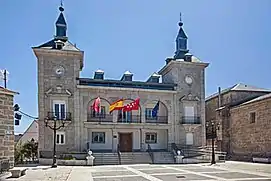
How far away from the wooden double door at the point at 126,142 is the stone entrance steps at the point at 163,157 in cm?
324

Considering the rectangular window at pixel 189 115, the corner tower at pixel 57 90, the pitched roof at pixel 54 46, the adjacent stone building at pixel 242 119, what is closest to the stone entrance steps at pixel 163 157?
the rectangular window at pixel 189 115

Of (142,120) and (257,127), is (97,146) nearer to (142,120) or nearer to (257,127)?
(142,120)

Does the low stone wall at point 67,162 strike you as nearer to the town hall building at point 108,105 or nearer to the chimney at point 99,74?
the town hall building at point 108,105

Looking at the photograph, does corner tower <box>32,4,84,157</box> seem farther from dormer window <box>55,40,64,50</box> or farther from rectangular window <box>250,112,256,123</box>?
rectangular window <box>250,112,256,123</box>

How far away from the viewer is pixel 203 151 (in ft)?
96.0

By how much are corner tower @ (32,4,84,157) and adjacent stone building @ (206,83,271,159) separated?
14.6 m

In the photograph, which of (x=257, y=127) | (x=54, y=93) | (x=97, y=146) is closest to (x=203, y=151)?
(x=257, y=127)

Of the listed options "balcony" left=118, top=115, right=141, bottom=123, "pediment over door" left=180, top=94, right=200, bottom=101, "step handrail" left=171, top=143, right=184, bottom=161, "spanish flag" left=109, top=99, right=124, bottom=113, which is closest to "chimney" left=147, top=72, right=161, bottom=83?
"pediment over door" left=180, top=94, right=200, bottom=101

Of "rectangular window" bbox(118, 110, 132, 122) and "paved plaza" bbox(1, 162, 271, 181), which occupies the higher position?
"rectangular window" bbox(118, 110, 132, 122)

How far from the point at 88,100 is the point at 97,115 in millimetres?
1820

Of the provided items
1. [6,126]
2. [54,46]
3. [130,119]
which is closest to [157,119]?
[130,119]

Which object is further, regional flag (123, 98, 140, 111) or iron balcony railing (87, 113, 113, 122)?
iron balcony railing (87, 113, 113, 122)

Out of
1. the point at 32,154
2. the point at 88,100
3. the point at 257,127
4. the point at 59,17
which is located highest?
the point at 59,17

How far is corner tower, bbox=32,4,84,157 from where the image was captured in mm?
27719
